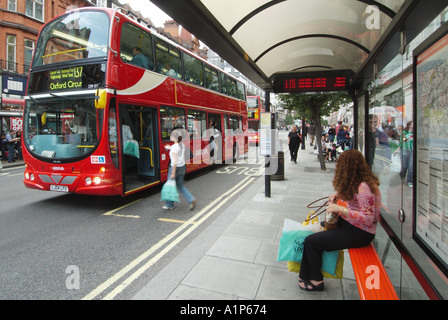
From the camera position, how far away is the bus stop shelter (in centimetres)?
220

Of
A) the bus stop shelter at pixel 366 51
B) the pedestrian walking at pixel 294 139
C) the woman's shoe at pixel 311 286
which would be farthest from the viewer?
the pedestrian walking at pixel 294 139

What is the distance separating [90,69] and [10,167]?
413 inches

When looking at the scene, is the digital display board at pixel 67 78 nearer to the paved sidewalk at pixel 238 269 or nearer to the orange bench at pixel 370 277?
the paved sidewalk at pixel 238 269

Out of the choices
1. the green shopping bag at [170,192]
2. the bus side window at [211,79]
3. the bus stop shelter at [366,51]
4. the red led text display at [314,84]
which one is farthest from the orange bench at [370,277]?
the bus side window at [211,79]

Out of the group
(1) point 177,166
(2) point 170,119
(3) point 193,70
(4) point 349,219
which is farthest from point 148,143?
(4) point 349,219

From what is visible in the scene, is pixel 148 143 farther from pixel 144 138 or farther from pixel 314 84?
pixel 314 84

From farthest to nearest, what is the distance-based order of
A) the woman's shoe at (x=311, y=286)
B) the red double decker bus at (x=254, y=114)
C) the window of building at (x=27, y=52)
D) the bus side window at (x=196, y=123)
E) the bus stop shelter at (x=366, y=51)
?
1. the red double decker bus at (x=254, y=114)
2. the window of building at (x=27, y=52)
3. the bus side window at (x=196, y=123)
4. the woman's shoe at (x=311, y=286)
5. the bus stop shelter at (x=366, y=51)

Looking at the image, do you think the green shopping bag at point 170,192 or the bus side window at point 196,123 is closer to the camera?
the green shopping bag at point 170,192

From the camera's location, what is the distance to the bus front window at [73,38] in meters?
6.07

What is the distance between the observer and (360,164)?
9.36ft

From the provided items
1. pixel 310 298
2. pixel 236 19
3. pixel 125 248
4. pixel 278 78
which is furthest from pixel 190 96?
pixel 310 298

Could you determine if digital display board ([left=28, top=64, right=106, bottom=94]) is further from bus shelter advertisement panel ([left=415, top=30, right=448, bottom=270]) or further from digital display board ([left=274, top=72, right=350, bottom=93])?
bus shelter advertisement panel ([left=415, top=30, right=448, bottom=270])

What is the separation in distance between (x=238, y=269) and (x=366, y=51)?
4.24 m

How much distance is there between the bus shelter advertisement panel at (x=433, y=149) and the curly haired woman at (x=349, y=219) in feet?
1.38
